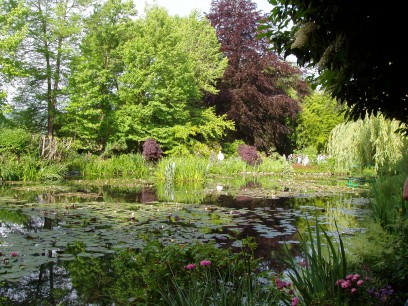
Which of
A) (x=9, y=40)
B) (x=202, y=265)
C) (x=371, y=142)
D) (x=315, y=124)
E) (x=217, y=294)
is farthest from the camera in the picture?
A: (x=315, y=124)

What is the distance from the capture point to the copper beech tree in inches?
1021

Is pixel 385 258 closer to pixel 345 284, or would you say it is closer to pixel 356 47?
pixel 345 284

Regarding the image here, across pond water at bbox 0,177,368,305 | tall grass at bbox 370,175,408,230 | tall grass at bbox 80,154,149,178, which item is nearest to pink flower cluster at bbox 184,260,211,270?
pond water at bbox 0,177,368,305

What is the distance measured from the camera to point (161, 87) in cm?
2177

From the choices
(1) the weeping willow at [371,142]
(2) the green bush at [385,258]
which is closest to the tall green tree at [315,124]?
(1) the weeping willow at [371,142]

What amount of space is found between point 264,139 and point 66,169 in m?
14.3

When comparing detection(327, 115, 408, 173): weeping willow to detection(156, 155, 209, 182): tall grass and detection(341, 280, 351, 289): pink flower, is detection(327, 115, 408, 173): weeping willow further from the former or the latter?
detection(341, 280, 351, 289): pink flower

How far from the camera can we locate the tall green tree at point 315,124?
27875 mm

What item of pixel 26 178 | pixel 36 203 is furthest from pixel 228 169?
pixel 36 203

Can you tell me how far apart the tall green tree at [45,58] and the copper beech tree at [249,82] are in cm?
937

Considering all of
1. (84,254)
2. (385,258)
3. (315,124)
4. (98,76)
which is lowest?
(84,254)

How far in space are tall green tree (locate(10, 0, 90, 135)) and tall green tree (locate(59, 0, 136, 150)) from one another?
68cm

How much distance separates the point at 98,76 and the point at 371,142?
46.8 feet

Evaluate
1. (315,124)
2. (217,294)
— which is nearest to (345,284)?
(217,294)
